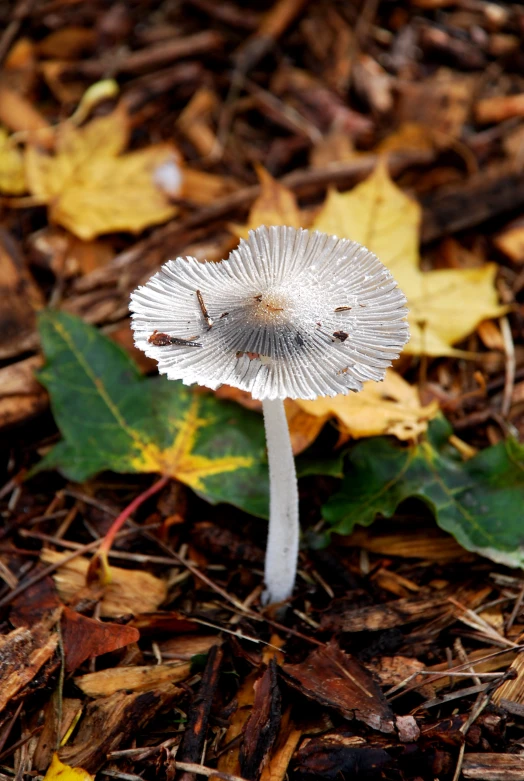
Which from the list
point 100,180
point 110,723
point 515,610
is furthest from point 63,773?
point 100,180

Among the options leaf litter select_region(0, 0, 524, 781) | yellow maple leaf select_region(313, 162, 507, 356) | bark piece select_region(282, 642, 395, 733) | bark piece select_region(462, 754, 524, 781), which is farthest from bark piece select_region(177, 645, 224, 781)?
yellow maple leaf select_region(313, 162, 507, 356)

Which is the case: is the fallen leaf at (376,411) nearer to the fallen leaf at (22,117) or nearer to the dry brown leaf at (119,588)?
the dry brown leaf at (119,588)

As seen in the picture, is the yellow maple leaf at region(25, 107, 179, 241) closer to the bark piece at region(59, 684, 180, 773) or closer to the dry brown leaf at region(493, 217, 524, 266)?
the dry brown leaf at region(493, 217, 524, 266)

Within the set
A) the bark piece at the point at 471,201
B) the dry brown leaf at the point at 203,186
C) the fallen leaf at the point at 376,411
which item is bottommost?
the fallen leaf at the point at 376,411

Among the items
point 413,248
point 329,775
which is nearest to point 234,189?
point 413,248

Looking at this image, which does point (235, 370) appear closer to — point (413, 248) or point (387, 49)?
point (413, 248)

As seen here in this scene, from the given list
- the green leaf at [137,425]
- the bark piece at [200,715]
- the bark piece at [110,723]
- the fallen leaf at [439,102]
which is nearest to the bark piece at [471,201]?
the fallen leaf at [439,102]
